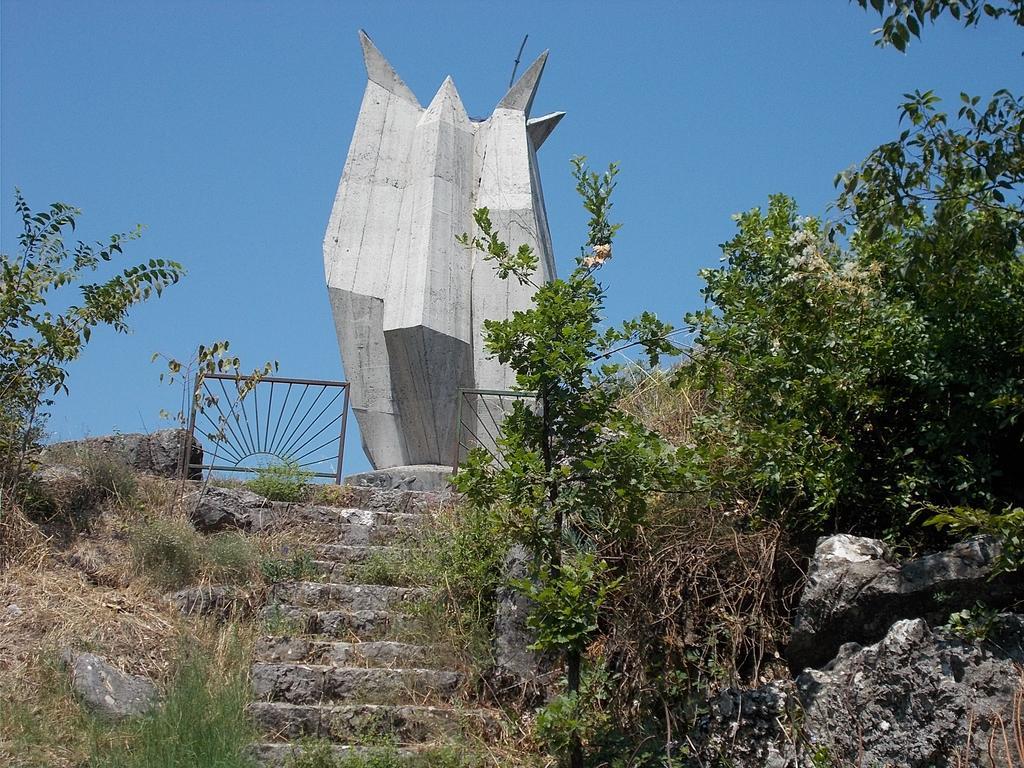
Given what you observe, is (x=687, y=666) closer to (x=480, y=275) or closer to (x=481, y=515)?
(x=481, y=515)

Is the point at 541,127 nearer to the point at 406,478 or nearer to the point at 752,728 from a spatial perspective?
the point at 406,478

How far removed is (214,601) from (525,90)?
17.3 ft

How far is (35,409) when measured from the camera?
259 inches

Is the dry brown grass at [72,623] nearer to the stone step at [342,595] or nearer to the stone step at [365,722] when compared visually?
the stone step at [342,595]

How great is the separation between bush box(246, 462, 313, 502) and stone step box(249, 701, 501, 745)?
2276mm

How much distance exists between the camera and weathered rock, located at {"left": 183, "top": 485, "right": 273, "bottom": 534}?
21.4ft

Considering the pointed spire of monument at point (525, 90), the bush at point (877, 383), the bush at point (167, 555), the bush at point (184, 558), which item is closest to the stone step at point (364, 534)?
the bush at point (184, 558)

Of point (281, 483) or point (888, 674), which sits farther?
point (281, 483)

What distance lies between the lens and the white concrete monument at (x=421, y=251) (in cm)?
816

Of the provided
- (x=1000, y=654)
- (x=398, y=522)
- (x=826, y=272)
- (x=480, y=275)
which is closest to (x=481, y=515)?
(x=398, y=522)

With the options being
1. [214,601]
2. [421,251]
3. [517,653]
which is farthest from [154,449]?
[517,653]

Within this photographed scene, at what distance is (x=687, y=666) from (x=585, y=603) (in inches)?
28.5

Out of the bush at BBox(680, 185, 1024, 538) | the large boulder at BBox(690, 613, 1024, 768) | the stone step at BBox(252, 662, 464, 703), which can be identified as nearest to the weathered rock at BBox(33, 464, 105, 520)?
the stone step at BBox(252, 662, 464, 703)

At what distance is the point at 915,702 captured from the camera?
3.39 metres
